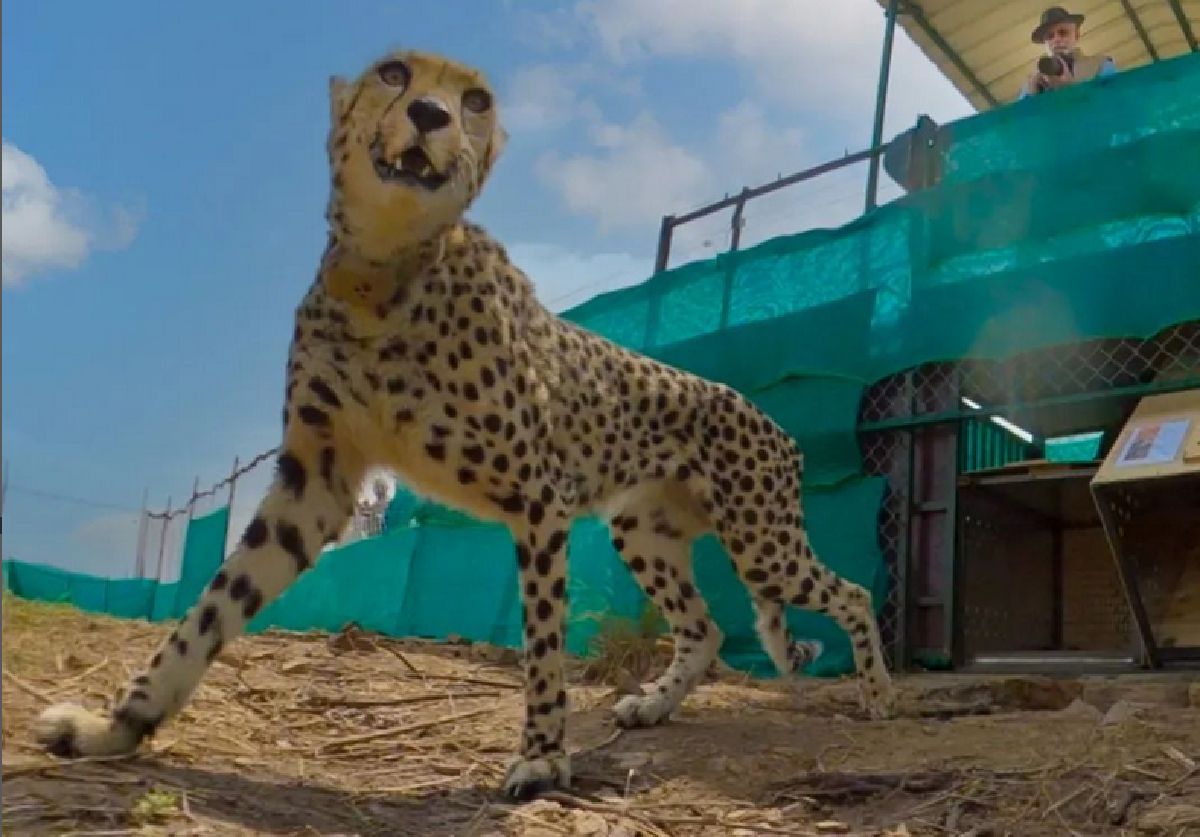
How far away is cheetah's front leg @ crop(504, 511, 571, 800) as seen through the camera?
9.21ft

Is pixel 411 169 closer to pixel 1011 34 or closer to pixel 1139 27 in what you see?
pixel 1011 34

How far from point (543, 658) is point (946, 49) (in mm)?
6889

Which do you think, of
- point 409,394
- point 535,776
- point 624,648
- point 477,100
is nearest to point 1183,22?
point 624,648

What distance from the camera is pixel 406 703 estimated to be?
390 centimetres

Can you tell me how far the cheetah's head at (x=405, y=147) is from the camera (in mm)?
2705

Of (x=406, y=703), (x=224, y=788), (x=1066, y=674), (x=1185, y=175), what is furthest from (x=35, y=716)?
A: (x=1185, y=175)

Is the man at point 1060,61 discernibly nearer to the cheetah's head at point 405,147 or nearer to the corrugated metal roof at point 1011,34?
the corrugated metal roof at point 1011,34

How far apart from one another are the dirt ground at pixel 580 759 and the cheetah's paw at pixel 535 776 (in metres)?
0.04

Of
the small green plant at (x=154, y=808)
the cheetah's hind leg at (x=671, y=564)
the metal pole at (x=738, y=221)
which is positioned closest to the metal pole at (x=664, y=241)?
the metal pole at (x=738, y=221)

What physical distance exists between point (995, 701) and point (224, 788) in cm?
257

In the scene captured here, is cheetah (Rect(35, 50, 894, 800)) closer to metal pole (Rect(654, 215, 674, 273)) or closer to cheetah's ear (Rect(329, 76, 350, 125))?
cheetah's ear (Rect(329, 76, 350, 125))

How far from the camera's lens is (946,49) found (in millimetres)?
8656

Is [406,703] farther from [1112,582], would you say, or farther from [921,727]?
[1112,582]

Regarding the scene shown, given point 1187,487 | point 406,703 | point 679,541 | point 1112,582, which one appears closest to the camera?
point 406,703
